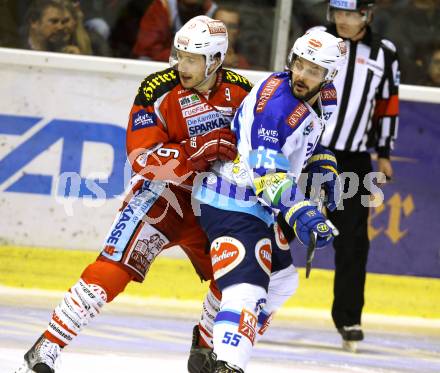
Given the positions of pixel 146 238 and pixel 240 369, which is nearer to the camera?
pixel 240 369

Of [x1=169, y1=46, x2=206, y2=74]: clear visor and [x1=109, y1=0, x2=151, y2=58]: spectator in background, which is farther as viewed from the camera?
[x1=109, y1=0, x2=151, y2=58]: spectator in background

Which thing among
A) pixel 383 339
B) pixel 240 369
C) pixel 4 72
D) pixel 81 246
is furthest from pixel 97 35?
pixel 240 369

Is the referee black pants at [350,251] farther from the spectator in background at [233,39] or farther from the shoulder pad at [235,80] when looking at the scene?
the shoulder pad at [235,80]

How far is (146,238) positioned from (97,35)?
8.67 feet

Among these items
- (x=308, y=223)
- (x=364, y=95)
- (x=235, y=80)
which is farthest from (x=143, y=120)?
(x=364, y=95)

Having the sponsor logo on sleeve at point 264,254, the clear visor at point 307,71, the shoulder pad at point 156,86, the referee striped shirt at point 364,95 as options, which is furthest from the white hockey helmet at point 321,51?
the referee striped shirt at point 364,95

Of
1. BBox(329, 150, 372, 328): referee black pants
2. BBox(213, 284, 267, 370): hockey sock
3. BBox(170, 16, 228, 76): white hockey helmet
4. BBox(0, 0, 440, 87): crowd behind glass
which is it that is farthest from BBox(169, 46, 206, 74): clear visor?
BBox(0, 0, 440, 87): crowd behind glass

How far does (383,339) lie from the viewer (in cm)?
688

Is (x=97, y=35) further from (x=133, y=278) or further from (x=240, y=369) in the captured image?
(x=240, y=369)

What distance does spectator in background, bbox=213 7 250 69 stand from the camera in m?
7.40

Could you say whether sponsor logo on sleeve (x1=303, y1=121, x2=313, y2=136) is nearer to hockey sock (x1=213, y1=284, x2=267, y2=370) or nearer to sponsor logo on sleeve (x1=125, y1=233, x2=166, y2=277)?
hockey sock (x1=213, y1=284, x2=267, y2=370)

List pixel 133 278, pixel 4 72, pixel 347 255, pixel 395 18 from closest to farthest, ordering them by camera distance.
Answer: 1. pixel 133 278
2. pixel 347 255
3. pixel 4 72
4. pixel 395 18

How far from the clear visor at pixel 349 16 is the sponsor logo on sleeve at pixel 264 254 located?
85.9 inches

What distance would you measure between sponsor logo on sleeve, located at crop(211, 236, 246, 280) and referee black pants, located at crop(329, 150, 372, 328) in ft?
6.74
